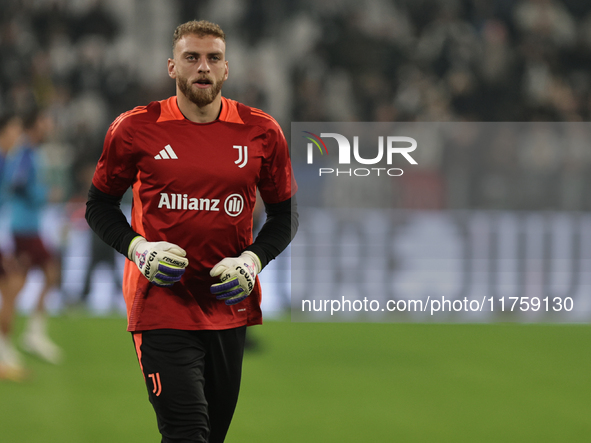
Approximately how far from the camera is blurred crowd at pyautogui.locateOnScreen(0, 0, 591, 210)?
32.7 ft

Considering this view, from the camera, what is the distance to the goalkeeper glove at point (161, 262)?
8.13 ft

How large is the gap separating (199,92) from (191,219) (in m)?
0.47

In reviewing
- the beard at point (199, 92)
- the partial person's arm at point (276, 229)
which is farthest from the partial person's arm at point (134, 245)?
the beard at point (199, 92)

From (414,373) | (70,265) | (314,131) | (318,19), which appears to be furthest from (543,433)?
(318,19)

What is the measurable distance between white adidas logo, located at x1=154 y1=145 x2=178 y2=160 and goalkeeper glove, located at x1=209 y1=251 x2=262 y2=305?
0.43m

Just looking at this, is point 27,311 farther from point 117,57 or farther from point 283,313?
point 117,57

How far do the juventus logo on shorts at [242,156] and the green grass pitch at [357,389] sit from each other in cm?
208

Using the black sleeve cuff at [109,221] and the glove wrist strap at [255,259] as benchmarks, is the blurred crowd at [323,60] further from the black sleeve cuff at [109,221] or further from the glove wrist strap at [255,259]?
the glove wrist strap at [255,259]

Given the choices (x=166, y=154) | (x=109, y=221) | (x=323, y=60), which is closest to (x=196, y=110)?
(x=166, y=154)

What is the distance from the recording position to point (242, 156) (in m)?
2.76

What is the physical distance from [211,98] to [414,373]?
3665 mm

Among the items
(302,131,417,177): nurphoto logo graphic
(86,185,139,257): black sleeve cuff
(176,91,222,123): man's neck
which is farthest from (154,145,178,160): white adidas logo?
(302,131,417,177): nurphoto logo graphic

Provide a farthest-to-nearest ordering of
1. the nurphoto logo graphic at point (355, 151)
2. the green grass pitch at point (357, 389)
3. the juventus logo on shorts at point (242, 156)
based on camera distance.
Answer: the nurphoto logo graphic at point (355, 151) → the green grass pitch at point (357, 389) → the juventus logo on shorts at point (242, 156)

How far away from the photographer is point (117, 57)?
437 inches
